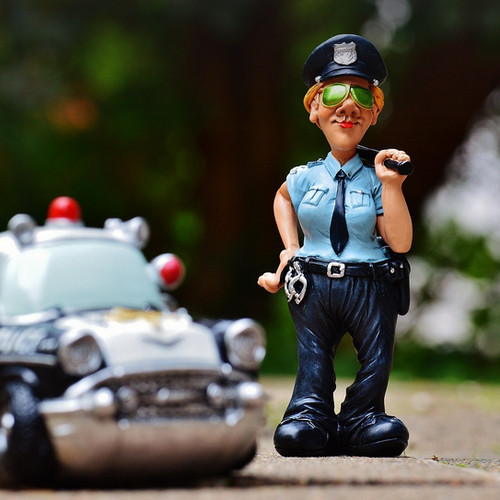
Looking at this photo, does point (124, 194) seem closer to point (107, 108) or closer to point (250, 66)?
point (107, 108)

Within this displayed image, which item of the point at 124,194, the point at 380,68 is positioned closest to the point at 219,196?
the point at 124,194

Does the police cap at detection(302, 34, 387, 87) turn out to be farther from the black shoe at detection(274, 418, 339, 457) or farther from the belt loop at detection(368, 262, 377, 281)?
the black shoe at detection(274, 418, 339, 457)

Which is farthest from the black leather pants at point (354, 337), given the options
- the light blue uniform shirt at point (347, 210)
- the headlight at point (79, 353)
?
the headlight at point (79, 353)

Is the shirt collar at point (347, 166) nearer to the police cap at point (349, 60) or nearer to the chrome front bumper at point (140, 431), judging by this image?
the police cap at point (349, 60)

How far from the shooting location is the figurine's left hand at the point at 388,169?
5125 millimetres

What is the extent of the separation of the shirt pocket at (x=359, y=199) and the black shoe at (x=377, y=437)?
1036mm

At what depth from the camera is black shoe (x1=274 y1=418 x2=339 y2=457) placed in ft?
16.8

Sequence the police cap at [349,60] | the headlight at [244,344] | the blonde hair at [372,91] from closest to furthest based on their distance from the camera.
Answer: the headlight at [244,344]
the police cap at [349,60]
the blonde hair at [372,91]

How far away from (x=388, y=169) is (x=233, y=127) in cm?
977

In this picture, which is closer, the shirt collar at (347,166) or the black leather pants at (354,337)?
the black leather pants at (354,337)

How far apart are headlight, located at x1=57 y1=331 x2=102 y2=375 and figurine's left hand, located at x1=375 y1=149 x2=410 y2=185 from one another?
187 cm

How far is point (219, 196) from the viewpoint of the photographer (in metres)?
14.9

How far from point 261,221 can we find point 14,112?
366 cm

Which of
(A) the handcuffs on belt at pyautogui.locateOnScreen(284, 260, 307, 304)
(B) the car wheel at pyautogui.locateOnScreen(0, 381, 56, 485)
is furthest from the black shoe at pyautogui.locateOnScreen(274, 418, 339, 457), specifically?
(B) the car wheel at pyautogui.locateOnScreen(0, 381, 56, 485)
